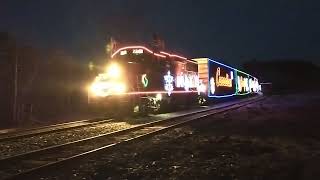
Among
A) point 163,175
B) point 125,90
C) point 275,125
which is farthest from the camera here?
point 125,90

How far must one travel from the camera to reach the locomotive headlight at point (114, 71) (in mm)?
23031

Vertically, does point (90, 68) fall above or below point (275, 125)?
above

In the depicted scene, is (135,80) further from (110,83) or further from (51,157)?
(51,157)

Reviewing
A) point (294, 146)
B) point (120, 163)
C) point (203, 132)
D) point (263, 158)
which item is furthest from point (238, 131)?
point (120, 163)

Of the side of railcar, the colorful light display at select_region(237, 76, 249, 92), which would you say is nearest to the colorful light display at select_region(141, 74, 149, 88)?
the side of railcar

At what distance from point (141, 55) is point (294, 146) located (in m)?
12.8

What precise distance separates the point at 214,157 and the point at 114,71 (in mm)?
13635

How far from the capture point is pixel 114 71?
23156 mm

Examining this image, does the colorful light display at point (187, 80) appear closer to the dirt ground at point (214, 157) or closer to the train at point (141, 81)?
the train at point (141, 81)

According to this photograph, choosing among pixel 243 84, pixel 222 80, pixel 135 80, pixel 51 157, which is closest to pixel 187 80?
pixel 135 80

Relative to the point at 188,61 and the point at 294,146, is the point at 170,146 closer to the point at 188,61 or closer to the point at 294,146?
the point at 294,146

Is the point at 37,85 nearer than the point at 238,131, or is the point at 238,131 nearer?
the point at 238,131

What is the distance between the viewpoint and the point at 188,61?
1220 inches

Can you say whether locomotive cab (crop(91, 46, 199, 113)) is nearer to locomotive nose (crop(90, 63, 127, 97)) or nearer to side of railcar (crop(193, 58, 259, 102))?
locomotive nose (crop(90, 63, 127, 97))
